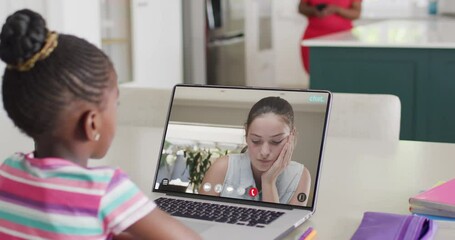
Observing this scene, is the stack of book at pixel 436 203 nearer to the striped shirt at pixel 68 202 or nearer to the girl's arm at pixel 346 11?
the striped shirt at pixel 68 202

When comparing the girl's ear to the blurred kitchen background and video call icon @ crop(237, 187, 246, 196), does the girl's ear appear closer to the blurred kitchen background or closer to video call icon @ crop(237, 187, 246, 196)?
video call icon @ crop(237, 187, 246, 196)

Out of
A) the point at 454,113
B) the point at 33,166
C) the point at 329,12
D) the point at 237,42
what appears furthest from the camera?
the point at 237,42

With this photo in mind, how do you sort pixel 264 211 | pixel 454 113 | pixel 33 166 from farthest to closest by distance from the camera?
1. pixel 454 113
2. pixel 264 211
3. pixel 33 166

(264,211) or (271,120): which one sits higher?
(271,120)

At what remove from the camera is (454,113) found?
382cm

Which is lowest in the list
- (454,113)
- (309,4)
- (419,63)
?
(454,113)

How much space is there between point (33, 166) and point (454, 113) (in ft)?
10.6

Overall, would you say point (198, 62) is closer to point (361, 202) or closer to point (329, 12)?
point (329, 12)

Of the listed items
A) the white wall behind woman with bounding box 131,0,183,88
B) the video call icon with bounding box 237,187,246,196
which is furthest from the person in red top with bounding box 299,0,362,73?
the video call icon with bounding box 237,187,246,196

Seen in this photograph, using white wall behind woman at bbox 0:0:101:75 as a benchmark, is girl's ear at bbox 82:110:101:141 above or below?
below

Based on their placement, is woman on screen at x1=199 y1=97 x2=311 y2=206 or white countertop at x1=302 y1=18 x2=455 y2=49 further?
white countertop at x1=302 y1=18 x2=455 y2=49

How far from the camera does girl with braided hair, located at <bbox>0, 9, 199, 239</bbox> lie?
86 centimetres

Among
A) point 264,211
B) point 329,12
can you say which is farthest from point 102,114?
point 329,12

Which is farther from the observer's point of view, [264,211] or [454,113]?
[454,113]
